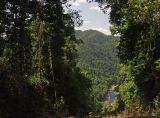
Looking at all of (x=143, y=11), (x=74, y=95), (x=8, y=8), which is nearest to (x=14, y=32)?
(x=8, y=8)

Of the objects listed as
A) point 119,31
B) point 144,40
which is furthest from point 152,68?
point 119,31

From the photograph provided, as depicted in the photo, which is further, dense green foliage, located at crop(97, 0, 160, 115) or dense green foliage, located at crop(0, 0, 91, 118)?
dense green foliage, located at crop(97, 0, 160, 115)

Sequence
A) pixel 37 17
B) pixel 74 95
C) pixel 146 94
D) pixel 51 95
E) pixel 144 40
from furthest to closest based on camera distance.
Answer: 1. pixel 74 95
2. pixel 51 95
3. pixel 146 94
4. pixel 144 40
5. pixel 37 17

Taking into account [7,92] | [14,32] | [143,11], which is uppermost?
[143,11]

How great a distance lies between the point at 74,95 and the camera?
50.2 m

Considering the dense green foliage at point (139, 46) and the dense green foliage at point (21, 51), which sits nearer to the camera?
the dense green foliage at point (21, 51)

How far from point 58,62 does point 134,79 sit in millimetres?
9551

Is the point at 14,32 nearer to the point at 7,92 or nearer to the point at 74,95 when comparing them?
the point at 7,92

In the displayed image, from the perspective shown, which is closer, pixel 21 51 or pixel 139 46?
pixel 21 51

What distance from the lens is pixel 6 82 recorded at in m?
21.3

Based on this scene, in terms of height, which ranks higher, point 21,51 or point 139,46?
point 139,46

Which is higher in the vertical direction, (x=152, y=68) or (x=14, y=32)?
(x=14, y=32)

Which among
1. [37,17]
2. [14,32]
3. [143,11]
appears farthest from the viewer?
[143,11]

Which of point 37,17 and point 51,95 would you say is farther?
point 51,95
